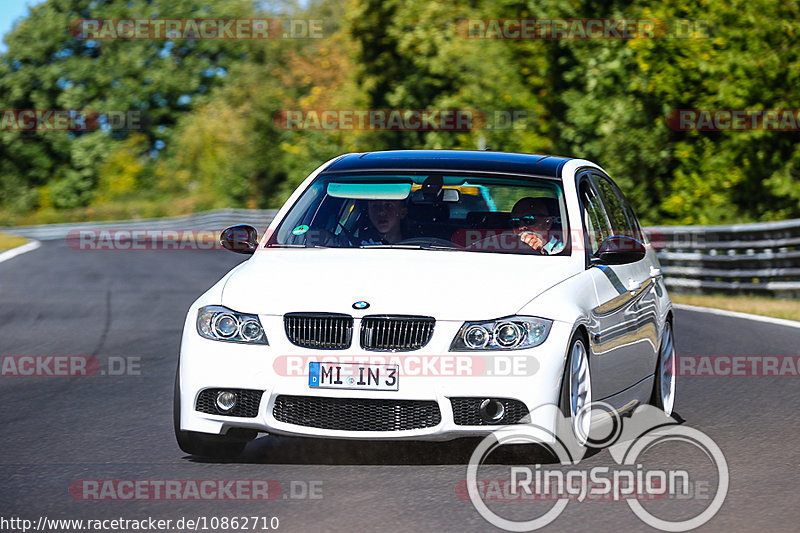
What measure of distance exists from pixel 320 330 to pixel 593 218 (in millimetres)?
2312

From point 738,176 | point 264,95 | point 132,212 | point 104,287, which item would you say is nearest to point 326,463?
point 104,287

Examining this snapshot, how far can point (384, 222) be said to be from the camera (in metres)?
8.05

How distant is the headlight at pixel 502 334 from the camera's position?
21.9 feet

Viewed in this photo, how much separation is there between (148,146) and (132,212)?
37.1 feet

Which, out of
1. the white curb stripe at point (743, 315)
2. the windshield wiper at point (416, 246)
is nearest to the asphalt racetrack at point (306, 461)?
the windshield wiper at point (416, 246)

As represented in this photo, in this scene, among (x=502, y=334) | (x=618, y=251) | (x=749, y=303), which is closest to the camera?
(x=502, y=334)

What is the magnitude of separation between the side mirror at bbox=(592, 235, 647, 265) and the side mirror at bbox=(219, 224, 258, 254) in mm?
2031

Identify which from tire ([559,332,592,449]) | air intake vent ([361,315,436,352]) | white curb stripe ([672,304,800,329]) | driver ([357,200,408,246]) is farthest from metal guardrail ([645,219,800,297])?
air intake vent ([361,315,436,352])

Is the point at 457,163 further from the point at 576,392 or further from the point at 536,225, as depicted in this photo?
the point at 576,392

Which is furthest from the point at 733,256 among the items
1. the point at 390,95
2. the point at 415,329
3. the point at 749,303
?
the point at 390,95

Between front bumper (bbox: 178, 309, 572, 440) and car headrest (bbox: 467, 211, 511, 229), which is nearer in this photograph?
front bumper (bbox: 178, 309, 572, 440)

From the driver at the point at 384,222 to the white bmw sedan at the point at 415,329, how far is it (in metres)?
0.01

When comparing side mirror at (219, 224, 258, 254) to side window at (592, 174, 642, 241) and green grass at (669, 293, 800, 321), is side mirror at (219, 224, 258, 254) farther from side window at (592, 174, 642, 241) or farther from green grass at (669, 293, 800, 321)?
green grass at (669, 293, 800, 321)

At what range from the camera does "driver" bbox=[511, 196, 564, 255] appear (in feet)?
25.7
